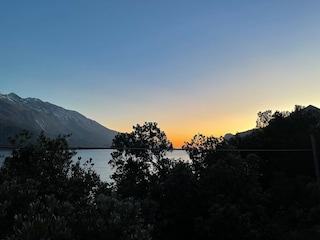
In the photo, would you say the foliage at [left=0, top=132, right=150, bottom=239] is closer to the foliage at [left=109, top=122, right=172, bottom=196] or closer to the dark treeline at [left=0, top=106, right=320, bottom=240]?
the dark treeline at [left=0, top=106, right=320, bottom=240]

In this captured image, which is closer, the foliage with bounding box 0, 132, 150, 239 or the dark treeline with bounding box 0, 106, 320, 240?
the foliage with bounding box 0, 132, 150, 239

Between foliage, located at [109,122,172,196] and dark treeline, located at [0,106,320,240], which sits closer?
dark treeline, located at [0,106,320,240]

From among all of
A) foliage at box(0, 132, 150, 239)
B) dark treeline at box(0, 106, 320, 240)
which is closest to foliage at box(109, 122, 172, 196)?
dark treeline at box(0, 106, 320, 240)

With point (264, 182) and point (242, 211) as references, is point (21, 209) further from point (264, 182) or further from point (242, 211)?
point (264, 182)

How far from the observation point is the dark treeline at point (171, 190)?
6.67m

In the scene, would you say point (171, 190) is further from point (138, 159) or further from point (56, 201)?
point (56, 201)

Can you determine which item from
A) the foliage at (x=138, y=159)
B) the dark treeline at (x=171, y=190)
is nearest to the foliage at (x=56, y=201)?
the dark treeline at (x=171, y=190)

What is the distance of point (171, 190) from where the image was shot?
745 inches

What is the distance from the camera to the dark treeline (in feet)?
21.9

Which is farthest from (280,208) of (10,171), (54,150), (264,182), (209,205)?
(10,171)

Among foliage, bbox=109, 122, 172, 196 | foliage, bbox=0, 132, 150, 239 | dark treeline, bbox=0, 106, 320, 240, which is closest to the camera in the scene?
foliage, bbox=0, 132, 150, 239

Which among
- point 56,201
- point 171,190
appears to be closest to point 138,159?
point 171,190

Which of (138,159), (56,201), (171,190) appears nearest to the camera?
(56,201)

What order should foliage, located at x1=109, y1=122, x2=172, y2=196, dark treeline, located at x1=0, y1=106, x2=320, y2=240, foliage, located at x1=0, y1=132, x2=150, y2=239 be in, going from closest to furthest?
foliage, located at x1=0, y1=132, x2=150, y2=239 < dark treeline, located at x1=0, y1=106, x2=320, y2=240 < foliage, located at x1=109, y1=122, x2=172, y2=196
